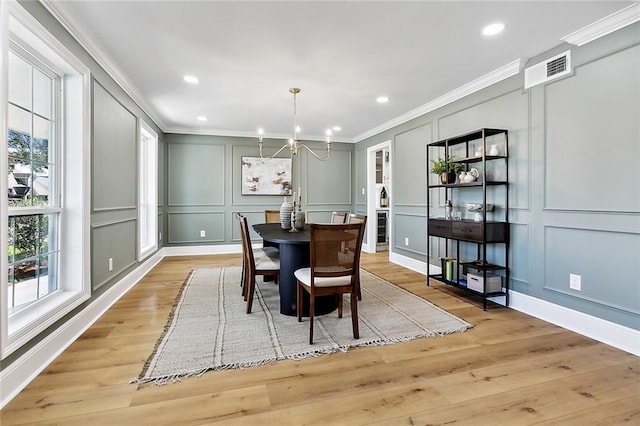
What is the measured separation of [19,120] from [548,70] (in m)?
3.98

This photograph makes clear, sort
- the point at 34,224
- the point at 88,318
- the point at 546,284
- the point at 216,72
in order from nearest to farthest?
the point at 34,224 → the point at 88,318 → the point at 546,284 → the point at 216,72

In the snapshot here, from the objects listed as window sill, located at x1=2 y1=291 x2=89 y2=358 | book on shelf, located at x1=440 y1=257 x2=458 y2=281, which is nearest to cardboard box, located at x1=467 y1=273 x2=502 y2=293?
book on shelf, located at x1=440 y1=257 x2=458 y2=281

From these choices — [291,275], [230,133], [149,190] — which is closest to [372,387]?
[291,275]

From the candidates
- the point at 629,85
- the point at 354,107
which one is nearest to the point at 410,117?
the point at 354,107

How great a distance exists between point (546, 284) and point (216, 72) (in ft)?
12.2

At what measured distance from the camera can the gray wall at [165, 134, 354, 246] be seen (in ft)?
18.7

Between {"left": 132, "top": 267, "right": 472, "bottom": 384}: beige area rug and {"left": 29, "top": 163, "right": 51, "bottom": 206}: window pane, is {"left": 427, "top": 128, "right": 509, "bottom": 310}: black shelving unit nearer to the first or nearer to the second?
{"left": 132, "top": 267, "right": 472, "bottom": 384}: beige area rug

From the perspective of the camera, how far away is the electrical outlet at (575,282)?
8.07ft

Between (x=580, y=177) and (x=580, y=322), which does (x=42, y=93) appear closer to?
(x=580, y=177)

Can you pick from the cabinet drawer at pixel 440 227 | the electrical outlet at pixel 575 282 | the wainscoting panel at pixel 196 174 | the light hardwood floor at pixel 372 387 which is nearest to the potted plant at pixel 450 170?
the cabinet drawer at pixel 440 227

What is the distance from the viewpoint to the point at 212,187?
5855 millimetres

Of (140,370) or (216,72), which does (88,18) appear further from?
(140,370)

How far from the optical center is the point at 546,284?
2705 mm

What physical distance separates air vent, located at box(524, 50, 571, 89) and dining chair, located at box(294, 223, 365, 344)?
2.15 meters
